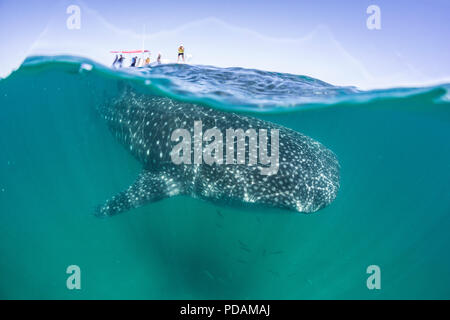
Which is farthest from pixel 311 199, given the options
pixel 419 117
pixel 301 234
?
pixel 419 117

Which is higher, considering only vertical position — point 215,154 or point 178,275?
point 215,154

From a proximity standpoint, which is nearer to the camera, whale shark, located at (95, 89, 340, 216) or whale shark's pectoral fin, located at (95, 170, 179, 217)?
whale shark, located at (95, 89, 340, 216)

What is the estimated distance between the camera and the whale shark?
221 inches

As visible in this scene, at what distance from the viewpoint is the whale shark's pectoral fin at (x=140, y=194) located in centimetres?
616

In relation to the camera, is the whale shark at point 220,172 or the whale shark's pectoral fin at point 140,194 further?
the whale shark's pectoral fin at point 140,194

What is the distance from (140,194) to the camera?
6.24m

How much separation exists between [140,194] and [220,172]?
2.14 metres

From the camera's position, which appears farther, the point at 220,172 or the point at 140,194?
the point at 140,194

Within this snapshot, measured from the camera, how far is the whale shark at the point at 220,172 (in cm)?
562
